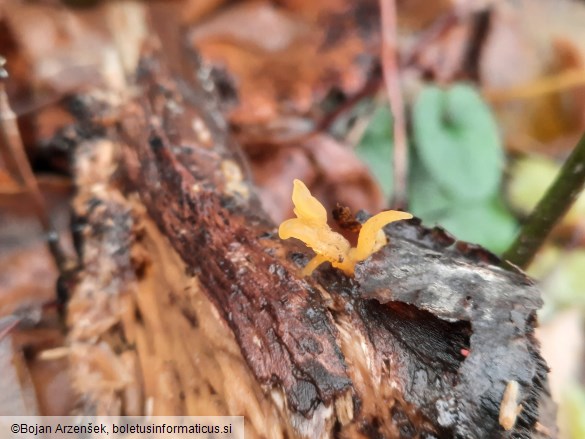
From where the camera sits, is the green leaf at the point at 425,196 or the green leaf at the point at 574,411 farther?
the green leaf at the point at 425,196

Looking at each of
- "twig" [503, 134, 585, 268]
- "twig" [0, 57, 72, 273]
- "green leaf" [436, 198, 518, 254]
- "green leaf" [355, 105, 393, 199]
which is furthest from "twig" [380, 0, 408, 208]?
"twig" [0, 57, 72, 273]

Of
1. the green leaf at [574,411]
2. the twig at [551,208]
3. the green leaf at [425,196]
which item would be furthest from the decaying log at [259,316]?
the green leaf at [425,196]

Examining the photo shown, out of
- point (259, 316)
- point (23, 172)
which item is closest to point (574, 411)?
point (259, 316)

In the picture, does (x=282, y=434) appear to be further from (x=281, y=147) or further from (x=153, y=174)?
(x=281, y=147)

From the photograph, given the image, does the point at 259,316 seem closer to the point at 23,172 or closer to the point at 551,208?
the point at 551,208

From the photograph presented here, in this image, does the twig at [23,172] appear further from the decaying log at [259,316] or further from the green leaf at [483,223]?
the green leaf at [483,223]

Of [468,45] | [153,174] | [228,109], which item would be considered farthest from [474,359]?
[468,45]
